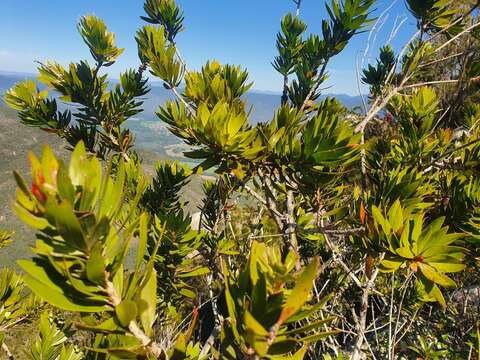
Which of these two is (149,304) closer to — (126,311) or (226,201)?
(126,311)

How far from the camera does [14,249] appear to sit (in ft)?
236

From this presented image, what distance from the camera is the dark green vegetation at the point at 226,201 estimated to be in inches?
20.3

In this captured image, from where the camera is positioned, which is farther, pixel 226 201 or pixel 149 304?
pixel 226 201

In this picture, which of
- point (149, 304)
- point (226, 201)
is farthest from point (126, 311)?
point (226, 201)

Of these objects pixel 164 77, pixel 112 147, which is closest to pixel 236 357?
pixel 164 77

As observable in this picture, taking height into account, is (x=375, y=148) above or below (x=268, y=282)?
above

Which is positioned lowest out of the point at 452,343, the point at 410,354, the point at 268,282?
the point at 410,354

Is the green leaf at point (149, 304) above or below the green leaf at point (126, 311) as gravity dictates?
below

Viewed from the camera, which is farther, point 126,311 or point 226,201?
point 226,201

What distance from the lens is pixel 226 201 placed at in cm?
202

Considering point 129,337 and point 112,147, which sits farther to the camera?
point 112,147

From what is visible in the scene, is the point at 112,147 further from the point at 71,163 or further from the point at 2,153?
the point at 2,153

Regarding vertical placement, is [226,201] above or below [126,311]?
below

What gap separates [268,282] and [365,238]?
484mm
